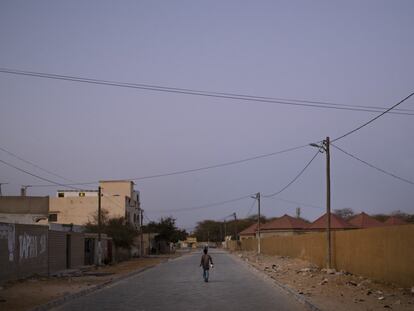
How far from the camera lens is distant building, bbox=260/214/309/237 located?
94.1 meters

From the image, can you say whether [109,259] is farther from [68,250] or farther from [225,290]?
[225,290]

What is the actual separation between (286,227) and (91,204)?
3107cm

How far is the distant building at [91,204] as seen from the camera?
82875mm

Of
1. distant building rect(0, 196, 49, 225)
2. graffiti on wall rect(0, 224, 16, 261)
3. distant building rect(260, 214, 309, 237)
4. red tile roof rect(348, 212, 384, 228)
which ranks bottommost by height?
distant building rect(260, 214, 309, 237)

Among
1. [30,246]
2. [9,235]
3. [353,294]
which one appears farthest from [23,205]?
[353,294]

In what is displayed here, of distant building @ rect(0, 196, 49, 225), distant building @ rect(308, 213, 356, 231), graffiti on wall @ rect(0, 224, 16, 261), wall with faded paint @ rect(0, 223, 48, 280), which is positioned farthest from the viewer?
distant building @ rect(308, 213, 356, 231)

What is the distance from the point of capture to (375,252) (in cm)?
2330

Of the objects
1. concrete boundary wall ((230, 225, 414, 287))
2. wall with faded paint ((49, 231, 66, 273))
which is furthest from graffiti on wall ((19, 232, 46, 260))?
concrete boundary wall ((230, 225, 414, 287))

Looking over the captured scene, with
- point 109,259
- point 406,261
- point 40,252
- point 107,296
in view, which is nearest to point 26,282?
point 40,252

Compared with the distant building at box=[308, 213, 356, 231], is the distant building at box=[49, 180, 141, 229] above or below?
above

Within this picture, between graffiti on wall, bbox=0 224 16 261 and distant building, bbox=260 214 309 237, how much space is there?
69010 millimetres

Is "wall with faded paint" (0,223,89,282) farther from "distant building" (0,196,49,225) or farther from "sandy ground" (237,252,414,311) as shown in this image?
"distant building" (0,196,49,225)

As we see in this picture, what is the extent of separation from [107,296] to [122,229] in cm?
4098

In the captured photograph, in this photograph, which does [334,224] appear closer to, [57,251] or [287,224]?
[287,224]
